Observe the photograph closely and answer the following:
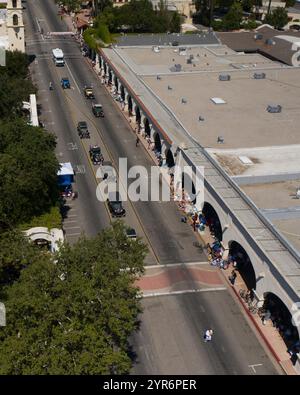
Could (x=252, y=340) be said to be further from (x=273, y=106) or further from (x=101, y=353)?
(x=273, y=106)

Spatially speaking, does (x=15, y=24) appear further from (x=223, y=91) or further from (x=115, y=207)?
(x=115, y=207)

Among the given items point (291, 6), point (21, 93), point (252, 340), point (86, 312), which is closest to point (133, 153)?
point (21, 93)

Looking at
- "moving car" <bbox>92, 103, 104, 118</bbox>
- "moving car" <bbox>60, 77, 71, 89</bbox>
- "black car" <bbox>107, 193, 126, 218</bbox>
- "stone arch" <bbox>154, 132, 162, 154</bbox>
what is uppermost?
"moving car" <bbox>60, 77, 71, 89</bbox>

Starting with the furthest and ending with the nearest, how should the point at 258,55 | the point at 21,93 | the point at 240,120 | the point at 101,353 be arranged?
1. the point at 258,55
2. the point at 21,93
3. the point at 240,120
4. the point at 101,353

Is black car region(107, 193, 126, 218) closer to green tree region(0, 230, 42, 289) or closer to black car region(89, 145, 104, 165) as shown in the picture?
black car region(89, 145, 104, 165)

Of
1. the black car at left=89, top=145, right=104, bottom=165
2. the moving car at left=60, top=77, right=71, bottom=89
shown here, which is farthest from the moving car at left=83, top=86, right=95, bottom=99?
the black car at left=89, top=145, right=104, bottom=165

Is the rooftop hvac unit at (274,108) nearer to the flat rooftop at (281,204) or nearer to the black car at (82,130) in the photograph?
the flat rooftop at (281,204)
